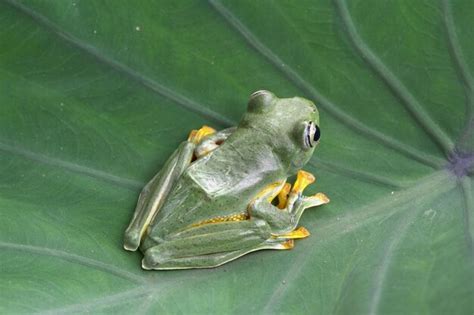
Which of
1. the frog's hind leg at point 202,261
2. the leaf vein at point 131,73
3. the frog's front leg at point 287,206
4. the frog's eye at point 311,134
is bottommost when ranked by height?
the frog's hind leg at point 202,261

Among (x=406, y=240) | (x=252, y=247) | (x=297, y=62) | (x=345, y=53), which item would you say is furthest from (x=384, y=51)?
(x=252, y=247)

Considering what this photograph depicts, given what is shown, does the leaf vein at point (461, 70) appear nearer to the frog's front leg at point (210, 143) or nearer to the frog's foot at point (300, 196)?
the frog's foot at point (300, 196)

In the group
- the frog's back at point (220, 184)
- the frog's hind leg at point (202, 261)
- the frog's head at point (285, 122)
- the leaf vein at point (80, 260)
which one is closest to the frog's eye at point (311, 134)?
the frog's head at point (285, 122)

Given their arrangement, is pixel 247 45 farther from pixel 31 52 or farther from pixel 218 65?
pixel 31 52

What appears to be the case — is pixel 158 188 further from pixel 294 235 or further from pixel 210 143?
pixel 294 235

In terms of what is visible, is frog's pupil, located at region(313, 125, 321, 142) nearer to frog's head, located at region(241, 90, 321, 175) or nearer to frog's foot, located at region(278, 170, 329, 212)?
frog's head, located at region(241, 90, 321, 175)

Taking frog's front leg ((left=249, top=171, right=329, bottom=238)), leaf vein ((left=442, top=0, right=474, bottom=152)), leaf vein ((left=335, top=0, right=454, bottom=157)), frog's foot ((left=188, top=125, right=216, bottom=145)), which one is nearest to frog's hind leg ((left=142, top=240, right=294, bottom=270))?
frog's front leg ((left=249, top=171, right=329, bottom=238))
